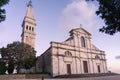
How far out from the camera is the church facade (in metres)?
30.5

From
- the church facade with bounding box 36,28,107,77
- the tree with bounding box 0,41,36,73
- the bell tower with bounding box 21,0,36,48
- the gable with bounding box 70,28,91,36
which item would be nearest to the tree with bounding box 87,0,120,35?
the church facade with bounding box 36,28,107,77

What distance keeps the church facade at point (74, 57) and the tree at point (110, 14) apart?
21.8 m

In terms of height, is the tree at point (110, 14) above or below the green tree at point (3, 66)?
above

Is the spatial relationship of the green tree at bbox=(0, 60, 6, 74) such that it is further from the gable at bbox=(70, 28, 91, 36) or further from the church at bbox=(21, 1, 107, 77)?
the gable at bbox=(70, 28, 91, 36)

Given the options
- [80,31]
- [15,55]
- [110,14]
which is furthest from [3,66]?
[110,14]

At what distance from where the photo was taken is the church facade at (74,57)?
100 ft

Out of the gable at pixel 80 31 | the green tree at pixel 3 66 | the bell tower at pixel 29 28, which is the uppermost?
the bell tower at pixel 29 28

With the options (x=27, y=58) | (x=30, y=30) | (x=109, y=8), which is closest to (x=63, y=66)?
(x=27, y=58)

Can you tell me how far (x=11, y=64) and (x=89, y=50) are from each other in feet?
72.5

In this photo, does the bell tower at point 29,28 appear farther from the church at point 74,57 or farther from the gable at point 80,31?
the gable at point 80,31

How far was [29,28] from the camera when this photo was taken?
178ft

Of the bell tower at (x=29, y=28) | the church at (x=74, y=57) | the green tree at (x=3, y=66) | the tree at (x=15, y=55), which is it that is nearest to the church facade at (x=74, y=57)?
the church at (x=74, y=57)

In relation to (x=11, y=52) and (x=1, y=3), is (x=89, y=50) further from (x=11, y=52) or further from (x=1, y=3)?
(x=1, y=3)

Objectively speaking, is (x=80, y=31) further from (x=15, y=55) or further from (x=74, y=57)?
(x=15, y=55)
